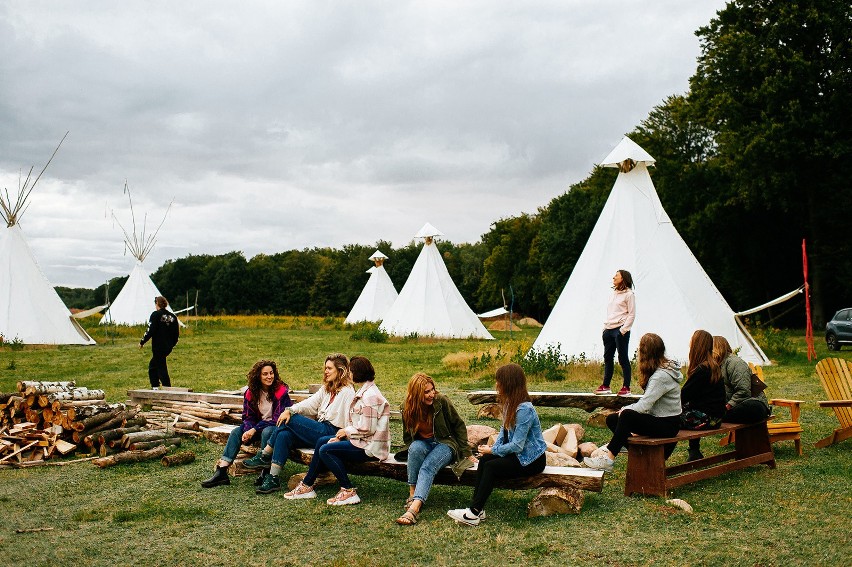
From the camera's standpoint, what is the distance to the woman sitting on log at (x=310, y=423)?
239 inches

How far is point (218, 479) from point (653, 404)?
3.70m

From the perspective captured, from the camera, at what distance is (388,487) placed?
6.17 meters

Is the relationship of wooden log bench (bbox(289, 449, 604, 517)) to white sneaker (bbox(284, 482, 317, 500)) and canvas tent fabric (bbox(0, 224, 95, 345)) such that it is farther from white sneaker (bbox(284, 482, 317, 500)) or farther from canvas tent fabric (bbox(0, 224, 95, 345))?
canvas tent fabric (bbox(0, 224, 95, 345))

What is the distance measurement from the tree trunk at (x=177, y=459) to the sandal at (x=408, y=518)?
2982 millimetres

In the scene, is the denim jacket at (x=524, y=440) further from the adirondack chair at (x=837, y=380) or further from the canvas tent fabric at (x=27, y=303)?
the canvas tent fabric at (x=27, y=303)

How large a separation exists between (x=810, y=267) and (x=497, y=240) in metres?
32.7

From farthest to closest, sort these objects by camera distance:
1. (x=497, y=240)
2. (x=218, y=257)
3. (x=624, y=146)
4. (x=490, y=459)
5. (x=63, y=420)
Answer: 1. (x=218, y=257)
2. (x=497, y=240)
3. (x=624, y=146)
4. (x=63, y=420)
5. (x=490, y=459)

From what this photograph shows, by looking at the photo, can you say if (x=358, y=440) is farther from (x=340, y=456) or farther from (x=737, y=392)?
(x=737, y=392)

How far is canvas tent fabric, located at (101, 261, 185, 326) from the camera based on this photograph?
33.9 m

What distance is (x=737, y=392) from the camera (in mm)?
6672

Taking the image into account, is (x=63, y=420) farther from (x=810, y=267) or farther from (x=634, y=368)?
(x=810, y=267)

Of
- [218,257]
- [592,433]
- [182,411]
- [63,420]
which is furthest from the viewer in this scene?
[218,257]

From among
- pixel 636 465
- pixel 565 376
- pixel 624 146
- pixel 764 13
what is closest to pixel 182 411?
pixel 636 465

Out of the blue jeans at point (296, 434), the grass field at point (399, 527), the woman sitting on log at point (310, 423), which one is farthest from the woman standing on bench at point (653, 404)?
the blue jeans at point (296, 434)
